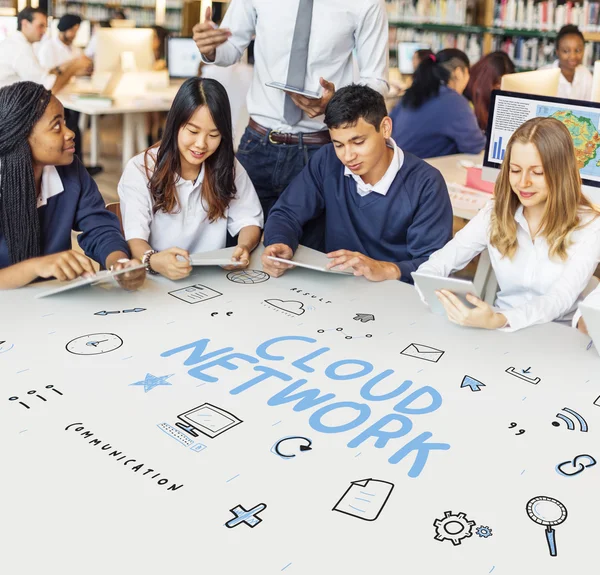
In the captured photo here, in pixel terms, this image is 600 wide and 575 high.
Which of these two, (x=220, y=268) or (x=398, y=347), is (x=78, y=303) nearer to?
(x=220, y=268)

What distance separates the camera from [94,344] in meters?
1.37

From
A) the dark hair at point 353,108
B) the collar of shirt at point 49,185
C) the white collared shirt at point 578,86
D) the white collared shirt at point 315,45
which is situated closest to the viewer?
the collar of shirt at point 49,185

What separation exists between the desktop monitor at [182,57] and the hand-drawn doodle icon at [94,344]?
473 cm

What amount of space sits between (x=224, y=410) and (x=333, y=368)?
245 millimetres

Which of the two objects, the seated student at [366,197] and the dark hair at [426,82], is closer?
the seated student at [366,197]

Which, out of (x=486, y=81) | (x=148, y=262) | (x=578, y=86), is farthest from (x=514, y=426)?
(x=578, y=86)

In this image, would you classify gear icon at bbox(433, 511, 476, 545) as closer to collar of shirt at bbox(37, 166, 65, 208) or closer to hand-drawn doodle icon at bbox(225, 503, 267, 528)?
hand-drawn doodle icon at bbox(225, 503, 267, 528)

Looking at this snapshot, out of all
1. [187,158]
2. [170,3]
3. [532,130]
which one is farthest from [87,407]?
[170,3]

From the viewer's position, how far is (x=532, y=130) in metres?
1.72

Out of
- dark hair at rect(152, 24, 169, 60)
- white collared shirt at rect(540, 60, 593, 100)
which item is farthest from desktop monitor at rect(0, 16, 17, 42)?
white collared shirt at rect(540, 60, 593, 100)

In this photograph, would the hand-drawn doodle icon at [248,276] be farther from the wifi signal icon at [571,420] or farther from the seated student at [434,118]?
the seated student at [434,118]

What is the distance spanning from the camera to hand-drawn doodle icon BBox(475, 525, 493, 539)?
91cm

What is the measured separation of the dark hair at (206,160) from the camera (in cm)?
194

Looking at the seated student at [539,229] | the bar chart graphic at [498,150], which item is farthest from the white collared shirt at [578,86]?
the seated student at [539,229]
